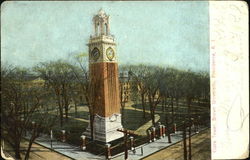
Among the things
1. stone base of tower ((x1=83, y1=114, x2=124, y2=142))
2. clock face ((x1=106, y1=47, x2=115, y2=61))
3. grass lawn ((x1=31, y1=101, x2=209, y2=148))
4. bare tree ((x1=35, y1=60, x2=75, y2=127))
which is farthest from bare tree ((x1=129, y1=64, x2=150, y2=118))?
bare tree ((x1=35, y1=60, x2=75, y2=127))

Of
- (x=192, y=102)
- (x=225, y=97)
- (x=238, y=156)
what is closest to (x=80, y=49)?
(x=192, y=102)

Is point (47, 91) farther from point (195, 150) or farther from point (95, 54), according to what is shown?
point (195, 150)

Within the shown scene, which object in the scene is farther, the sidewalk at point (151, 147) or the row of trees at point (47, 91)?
the sidewalk at point (151, 147)

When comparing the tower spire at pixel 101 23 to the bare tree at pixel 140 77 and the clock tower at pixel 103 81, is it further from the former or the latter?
the bare tree at pixel 140 77

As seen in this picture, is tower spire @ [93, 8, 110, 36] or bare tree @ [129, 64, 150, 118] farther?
bare tree @ [129, 64, 150, 118]

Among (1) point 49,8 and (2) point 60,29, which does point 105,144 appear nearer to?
(2) point 60,29

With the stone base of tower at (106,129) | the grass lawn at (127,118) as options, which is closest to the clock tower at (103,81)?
the stone base of tower at (106,129)

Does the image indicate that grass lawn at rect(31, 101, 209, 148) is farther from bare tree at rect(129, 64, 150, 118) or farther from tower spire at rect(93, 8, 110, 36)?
tower spire at rect(93, 8, 110, 36)
